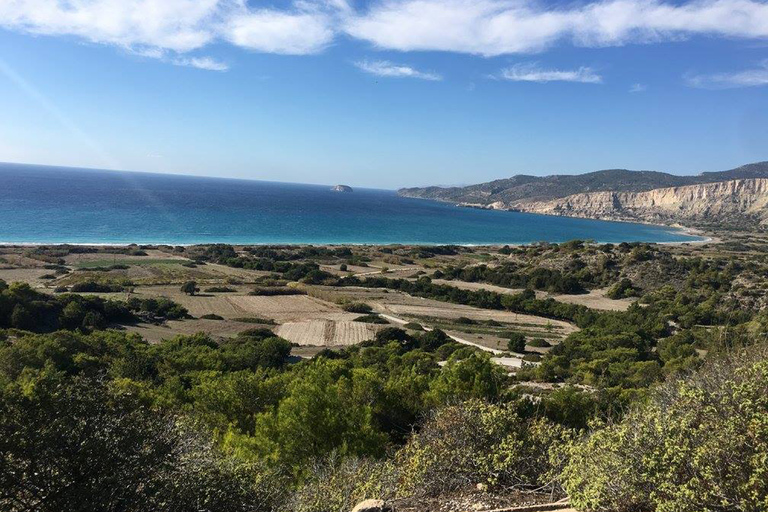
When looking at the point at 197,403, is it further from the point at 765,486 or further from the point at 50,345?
the point at 765,486

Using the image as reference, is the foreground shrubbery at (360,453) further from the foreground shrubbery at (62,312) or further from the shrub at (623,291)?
the shrub at (623,291)

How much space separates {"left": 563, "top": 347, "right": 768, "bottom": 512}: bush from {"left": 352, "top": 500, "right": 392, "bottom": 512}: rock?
288 centimetres

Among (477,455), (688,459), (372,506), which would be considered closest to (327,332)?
(477,455)

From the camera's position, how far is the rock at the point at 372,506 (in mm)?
7805

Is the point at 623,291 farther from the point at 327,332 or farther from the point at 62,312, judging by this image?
the point at 62,312

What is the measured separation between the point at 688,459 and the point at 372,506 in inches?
181

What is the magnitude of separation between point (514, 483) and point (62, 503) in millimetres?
7338

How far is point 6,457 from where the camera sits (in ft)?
22.5

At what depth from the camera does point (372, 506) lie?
7.86 meters

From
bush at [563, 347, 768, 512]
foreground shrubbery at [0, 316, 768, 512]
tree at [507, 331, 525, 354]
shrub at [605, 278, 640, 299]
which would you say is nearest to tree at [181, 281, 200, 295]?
tree at [507, 331, 525, 354]

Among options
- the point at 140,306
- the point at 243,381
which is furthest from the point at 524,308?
the point at 243,381

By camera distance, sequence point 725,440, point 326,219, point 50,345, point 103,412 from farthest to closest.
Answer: point 326,219 < point 50,345 < point 103,412 < point 725,440

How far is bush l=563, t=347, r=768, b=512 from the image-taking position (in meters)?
5.91

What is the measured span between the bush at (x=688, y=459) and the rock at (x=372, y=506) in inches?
113
